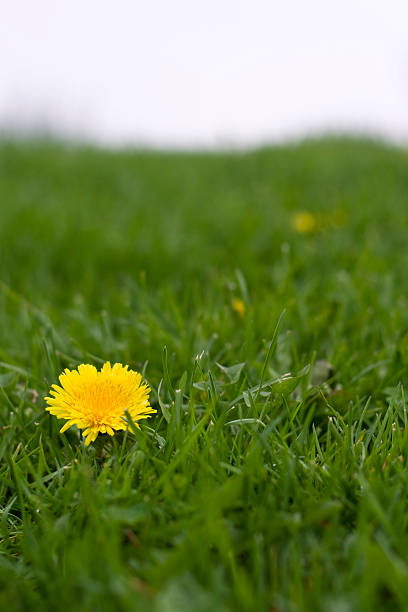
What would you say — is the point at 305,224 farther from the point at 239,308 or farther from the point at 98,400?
the point at 98,400

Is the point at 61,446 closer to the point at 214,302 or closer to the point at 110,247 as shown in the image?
the point at 214,302

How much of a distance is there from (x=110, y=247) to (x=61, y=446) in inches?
73.2

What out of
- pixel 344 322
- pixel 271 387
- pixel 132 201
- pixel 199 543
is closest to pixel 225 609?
pixel 199 543

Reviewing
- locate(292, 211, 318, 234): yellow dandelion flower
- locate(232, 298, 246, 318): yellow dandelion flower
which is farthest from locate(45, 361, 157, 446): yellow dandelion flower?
locate(292, 211, 318, 234): yellow dandelion flower

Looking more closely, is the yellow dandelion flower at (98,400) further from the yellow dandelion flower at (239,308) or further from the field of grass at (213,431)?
the yellow dandelion flower at (239,308)

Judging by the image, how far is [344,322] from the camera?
6.29 ft

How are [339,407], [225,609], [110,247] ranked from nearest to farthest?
[225,609] < [339,407] < [110,247]

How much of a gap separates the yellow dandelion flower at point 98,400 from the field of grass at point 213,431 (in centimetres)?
5

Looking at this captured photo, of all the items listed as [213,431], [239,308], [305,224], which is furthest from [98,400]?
[305,224]

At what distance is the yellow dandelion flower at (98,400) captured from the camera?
1073 mm

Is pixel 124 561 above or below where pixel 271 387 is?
below

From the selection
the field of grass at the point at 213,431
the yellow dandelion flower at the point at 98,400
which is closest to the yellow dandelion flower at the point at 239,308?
the field of grass at the point at 213,431

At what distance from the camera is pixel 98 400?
1.08 meters

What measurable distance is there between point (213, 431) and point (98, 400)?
0.79ft
